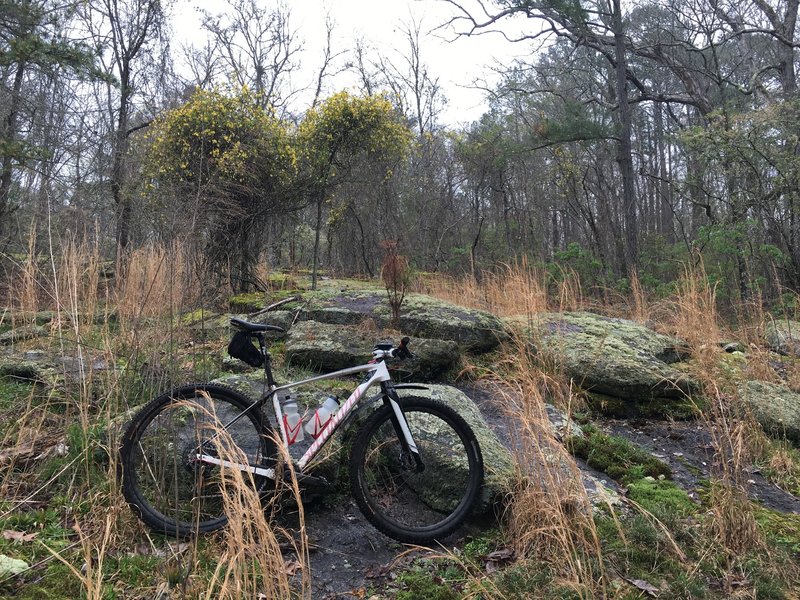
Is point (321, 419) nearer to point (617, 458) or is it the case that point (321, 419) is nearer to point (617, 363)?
point (617, 458)

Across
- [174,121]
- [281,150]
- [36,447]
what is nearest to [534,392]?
[36,447]

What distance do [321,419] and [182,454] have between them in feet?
2.28

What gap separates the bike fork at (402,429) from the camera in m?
2.52

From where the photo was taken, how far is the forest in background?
7.28 metres

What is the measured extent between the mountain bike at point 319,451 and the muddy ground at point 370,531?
13 centimetres

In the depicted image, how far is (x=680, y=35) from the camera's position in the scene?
46.1 feet

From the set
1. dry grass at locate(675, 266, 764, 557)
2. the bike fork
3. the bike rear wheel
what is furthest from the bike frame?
dry grass at locate(675, 266, 764, 557)

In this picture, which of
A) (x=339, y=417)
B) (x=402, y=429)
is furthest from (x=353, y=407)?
(x=402, y=429)

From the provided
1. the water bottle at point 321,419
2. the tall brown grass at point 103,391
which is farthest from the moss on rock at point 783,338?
the tall brown grass at point 103,391

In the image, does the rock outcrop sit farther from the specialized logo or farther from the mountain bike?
the specialized logo

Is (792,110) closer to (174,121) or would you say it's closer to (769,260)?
(769,260)

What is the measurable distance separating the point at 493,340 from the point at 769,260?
16.5 feet

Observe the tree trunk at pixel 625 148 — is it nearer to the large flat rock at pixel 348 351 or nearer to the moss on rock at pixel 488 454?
the large flat rock at pixel 348 351

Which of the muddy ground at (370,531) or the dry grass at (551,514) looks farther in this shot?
the muddy ground at (370,531)
